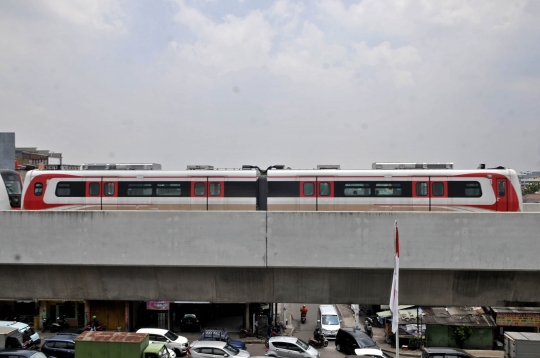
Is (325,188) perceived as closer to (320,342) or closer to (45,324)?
(320,342)

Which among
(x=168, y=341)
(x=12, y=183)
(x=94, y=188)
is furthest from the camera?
(x=12, y=183)

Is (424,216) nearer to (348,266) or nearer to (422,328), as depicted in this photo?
(348,266)

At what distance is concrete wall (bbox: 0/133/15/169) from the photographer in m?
37.1

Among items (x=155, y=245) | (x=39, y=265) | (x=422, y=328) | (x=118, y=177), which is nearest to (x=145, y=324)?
Answer: (x=118, y=177)

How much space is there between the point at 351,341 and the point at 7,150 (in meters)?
33.7

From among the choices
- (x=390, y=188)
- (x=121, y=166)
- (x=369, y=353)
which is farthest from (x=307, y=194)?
(x=121, y=166)

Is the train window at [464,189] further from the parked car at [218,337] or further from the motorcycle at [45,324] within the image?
the motorcycle at [45,324]

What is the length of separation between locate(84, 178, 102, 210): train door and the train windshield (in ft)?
17.0

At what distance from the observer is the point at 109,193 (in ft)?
60.5

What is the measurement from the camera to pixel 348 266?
1282cm

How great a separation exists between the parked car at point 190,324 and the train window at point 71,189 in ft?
34.0

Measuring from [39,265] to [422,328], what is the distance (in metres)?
18.2

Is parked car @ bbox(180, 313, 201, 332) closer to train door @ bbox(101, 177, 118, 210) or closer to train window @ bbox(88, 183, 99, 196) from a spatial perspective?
train door @ bbox(101, 177, 118, 210)

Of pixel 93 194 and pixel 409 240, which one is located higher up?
pixel 93 194
